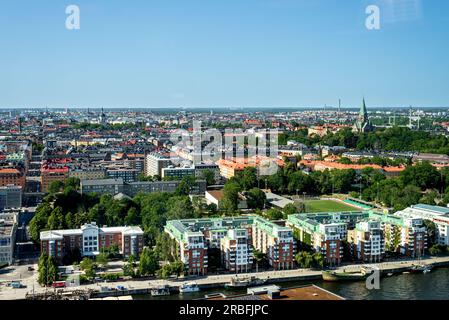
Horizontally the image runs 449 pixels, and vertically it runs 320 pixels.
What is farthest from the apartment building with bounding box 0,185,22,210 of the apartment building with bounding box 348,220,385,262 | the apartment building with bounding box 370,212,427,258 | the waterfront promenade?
the apartment building with bounding box 370,212,427,258

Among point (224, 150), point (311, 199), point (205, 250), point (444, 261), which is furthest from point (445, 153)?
point (205, 250)

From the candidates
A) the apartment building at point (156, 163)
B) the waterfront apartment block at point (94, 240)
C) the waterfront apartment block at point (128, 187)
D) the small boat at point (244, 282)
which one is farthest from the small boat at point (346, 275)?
the apartment building at point (156, 163)

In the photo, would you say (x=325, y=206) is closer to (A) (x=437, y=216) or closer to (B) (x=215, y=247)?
(A) (x=437, y=216)

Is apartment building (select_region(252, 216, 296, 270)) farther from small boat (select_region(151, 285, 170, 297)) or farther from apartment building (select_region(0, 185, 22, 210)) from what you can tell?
apartment building (select_region(0, 185, 22, 210))

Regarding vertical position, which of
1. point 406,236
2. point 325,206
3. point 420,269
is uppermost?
point 406,236

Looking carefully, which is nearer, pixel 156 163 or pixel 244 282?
pixel 244 282

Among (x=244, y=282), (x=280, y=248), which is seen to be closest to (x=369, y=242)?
(x=280, y=248)
